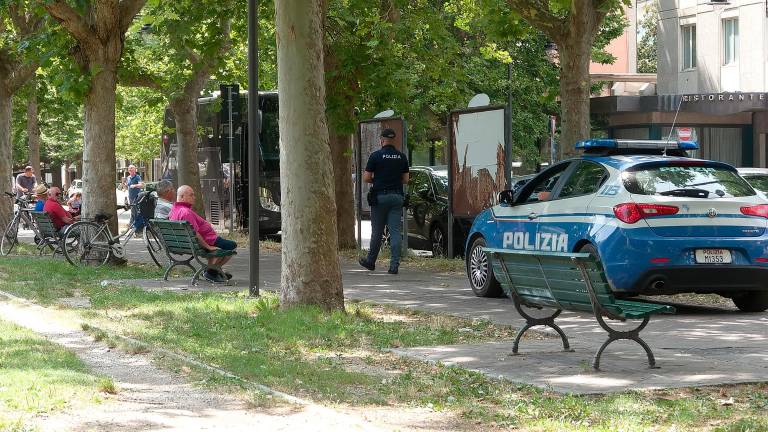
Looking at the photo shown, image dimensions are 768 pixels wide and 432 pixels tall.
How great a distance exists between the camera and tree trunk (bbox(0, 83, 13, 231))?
94.2 feet

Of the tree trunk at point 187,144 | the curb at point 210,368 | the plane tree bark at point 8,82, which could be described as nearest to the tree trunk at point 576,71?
the curb at point 210,368

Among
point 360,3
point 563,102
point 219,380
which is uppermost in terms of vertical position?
point 360,3

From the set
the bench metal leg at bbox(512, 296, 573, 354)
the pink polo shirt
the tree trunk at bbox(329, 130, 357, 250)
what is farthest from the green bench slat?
the tree trunk at bbox(329, 130, 357, 250)

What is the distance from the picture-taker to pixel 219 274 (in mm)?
17766

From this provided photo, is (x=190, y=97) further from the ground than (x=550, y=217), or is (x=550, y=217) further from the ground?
(x=190, y=97)

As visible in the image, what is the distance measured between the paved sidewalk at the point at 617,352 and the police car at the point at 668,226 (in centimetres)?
42

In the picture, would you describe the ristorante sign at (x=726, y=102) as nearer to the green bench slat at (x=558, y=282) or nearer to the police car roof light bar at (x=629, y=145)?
the police car roof light bar at (x=629, y=145)

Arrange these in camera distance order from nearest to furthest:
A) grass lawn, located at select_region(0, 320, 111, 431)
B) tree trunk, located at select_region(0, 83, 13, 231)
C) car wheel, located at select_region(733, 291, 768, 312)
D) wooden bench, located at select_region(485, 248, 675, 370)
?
grass lawn, located at select_region(0, 320, 111, 431) < wooden bench, located at select_region(485, 248, 675, 370) < car wheel, located at select_region(733, 291, 768, 312) < tree trunk, located at select_region(0, 83, 13, 231)

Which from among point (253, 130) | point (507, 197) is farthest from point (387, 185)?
point (507, 197)

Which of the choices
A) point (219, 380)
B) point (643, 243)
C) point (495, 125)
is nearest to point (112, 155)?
point (495, 125)

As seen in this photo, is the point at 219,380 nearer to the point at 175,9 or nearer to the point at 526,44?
→ the point at 175,9

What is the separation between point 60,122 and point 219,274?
63.2 feet

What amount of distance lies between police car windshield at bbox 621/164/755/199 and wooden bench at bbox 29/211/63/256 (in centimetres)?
1218

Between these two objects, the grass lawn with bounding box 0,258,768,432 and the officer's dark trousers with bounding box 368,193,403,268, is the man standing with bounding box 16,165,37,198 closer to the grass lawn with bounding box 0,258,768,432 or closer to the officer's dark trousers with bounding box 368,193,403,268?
the officer's dark trousers with bounding box 368,193,403,268
